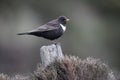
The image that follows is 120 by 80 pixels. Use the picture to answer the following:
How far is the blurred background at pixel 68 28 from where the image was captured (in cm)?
2434

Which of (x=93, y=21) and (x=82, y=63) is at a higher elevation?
(x=93, y=21)

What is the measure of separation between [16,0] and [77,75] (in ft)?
56.3

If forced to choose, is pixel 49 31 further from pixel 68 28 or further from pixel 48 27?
pixel 68 28

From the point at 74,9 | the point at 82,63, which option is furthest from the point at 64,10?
the point at 82,63

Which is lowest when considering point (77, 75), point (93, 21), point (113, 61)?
point (77, 75)

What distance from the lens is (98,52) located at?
80.5 feet

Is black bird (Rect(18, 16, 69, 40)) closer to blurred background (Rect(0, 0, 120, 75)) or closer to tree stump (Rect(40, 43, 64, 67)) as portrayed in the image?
tree stump (Rect(40, 43, 64, 67))

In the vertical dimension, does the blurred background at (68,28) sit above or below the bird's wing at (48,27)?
above

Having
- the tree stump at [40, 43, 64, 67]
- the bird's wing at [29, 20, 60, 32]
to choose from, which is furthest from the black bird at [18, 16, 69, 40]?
the tree stump at [40, 43, 64, 67]

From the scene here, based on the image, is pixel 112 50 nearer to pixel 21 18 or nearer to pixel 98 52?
pixel 98 52

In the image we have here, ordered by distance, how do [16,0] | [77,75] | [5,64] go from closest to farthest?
[77,75] < [5,64] < [16,0]

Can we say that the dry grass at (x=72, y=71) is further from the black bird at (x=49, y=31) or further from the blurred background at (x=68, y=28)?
the blurred background at (x=68, y=28)

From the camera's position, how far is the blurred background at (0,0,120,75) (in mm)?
24344

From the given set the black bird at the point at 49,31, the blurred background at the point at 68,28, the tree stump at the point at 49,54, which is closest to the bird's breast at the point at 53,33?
the black bird at the point at 49,31
